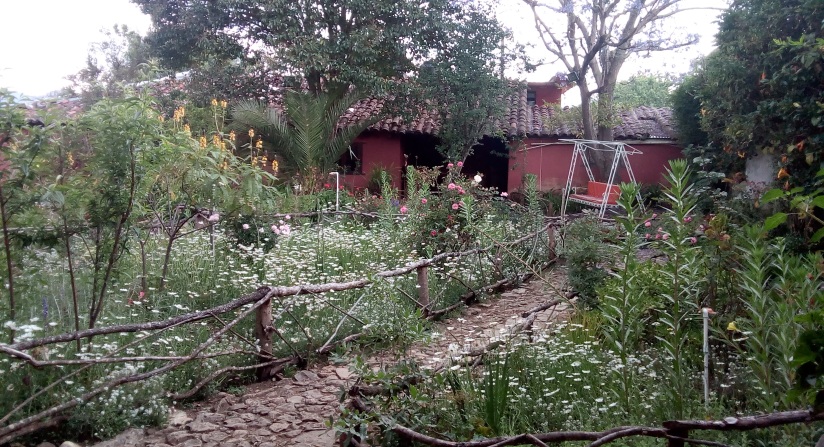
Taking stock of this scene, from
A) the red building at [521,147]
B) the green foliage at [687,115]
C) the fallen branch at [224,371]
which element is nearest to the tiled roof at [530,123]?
the red building at [521,147]

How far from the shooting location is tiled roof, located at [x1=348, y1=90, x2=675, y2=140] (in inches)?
687

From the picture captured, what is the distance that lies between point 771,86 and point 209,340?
6073 millimetres

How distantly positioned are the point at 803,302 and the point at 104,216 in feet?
11.6

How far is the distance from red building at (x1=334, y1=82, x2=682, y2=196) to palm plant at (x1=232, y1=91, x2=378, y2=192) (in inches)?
94.0

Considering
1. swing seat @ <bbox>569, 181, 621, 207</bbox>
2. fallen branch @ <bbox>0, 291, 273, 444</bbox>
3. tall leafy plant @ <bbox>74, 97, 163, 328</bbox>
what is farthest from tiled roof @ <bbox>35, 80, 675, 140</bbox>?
fallen branch @ <bbox>0, 291, 273, 444</bbox>

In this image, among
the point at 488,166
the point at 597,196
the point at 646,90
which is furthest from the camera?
the point at 646,90

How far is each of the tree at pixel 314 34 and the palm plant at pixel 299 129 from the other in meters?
1.07

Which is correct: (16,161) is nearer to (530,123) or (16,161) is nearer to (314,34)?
(314,34)

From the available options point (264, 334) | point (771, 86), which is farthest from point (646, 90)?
point (264, 334)

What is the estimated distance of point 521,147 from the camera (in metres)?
18.7

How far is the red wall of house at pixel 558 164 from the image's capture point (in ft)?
61.3

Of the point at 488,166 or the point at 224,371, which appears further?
the point at 488,166

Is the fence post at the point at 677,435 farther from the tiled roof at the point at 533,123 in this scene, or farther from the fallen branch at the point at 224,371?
the tiled roof at the point at 533,123

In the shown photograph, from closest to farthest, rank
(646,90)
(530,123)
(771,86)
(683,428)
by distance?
(683,428)
(771,86)
(530,123)
(646,90)
